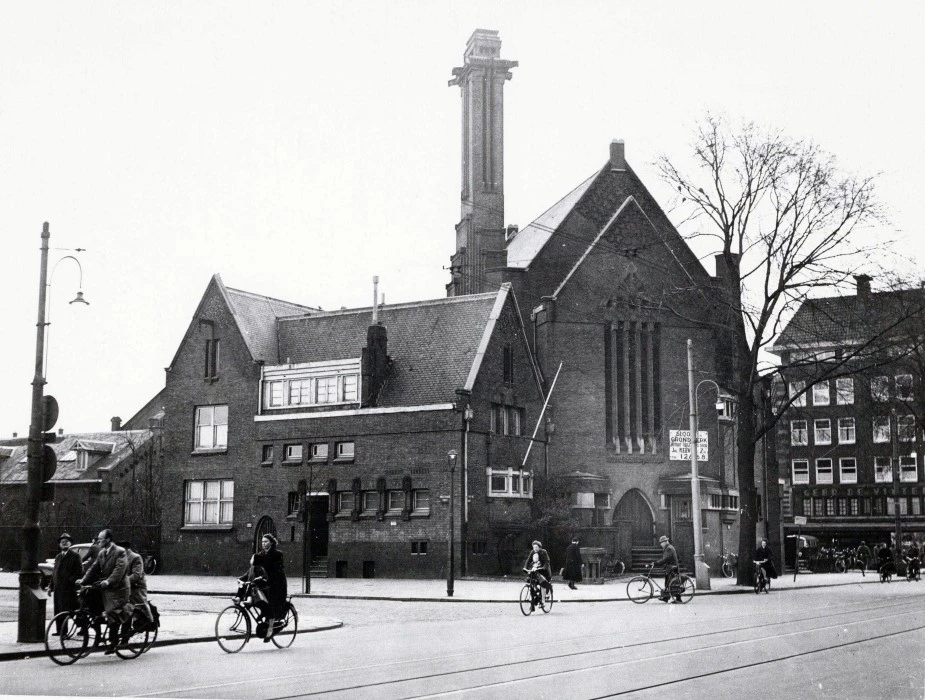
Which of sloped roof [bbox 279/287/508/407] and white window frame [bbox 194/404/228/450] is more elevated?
sloped roof [bbox 279/287/508/407]

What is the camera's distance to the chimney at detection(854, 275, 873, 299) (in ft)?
105

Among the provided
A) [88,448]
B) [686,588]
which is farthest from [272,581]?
[88,448]

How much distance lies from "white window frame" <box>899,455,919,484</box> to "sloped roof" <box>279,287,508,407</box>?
40093 millimetres

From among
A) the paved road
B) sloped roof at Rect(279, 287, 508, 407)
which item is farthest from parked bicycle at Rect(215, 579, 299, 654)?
sloped roof at Rect(279, 287, 508, 407)

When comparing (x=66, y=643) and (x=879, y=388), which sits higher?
(x=879, y=388)

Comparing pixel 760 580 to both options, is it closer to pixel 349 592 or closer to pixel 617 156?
pixel 349 592

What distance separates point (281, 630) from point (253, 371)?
30.5 m

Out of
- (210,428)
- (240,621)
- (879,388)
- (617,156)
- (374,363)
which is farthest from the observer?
(617,156)

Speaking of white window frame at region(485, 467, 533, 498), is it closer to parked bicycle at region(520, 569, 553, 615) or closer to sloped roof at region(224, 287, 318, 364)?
sloped roof at region(224, 287, 318, 364)

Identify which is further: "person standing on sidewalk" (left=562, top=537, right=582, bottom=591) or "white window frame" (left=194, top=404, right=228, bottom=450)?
"white window frame" (left=194, top=404, right=228, bottom=450)

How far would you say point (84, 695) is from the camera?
11570 millimetres

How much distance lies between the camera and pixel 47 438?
1744 cm

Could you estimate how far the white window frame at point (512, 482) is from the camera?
1672 inches

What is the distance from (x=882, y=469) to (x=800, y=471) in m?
5.91
